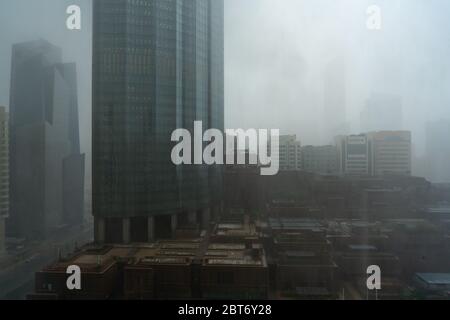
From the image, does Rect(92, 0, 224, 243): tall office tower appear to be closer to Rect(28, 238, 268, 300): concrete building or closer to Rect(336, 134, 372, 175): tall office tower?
Rect(28, 238, 268, 300): concrete building

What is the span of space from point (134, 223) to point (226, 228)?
6.91 ft

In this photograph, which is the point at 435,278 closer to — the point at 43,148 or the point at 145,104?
the point at 145,104

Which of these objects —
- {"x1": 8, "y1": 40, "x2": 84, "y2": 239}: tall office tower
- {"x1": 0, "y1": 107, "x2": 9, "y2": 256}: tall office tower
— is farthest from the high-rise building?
{"x1": 0, "y1": 107, "x2": 9, "y2": 256}: tall office tower

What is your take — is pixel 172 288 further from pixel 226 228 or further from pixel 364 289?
pixel 364 289

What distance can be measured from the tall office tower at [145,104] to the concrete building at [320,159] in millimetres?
1949

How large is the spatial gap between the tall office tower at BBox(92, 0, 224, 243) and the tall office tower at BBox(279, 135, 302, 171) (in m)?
1.79

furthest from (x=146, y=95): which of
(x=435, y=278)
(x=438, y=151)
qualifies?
(x=435, y=278)

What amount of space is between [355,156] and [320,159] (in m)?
0.74

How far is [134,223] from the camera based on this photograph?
22.2 feet

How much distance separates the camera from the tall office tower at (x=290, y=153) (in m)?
4.92

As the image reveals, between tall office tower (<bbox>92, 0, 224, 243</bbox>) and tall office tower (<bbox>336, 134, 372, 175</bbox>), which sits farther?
tall office tower (<bbox>92, 0, 224, 243</bbox>)

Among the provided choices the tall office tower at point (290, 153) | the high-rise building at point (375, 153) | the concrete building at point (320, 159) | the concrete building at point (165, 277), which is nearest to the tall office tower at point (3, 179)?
the concrete building at point (165, 277)

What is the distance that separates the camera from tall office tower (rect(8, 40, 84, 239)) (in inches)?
253

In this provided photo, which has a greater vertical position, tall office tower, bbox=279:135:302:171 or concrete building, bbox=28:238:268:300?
tall office tower, bbox=279:135:302:171
